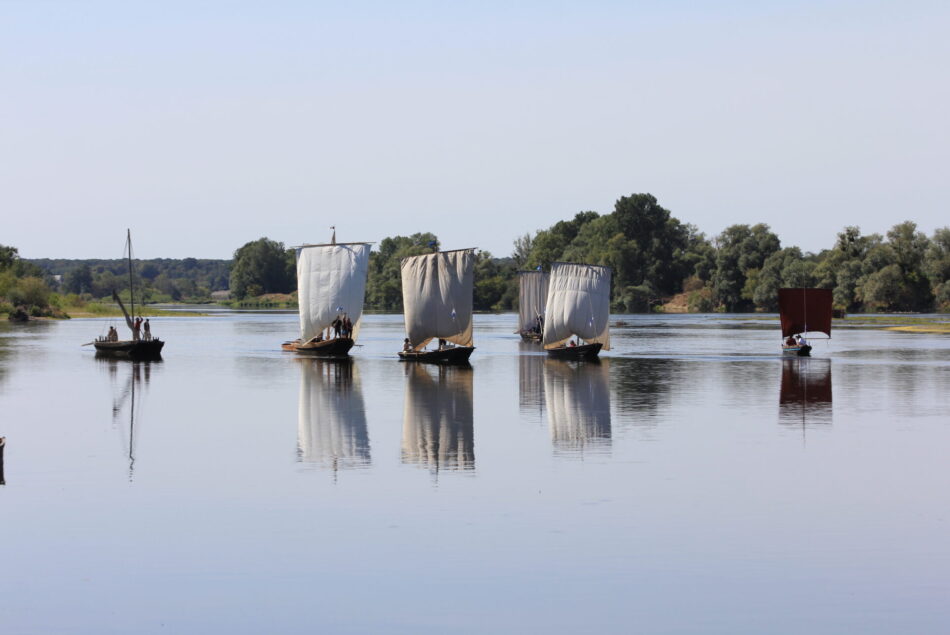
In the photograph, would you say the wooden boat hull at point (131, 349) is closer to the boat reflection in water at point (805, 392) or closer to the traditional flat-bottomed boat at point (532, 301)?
the traditional flat-bottomed boat at point (532, 301)

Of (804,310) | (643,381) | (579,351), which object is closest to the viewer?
(643,381)

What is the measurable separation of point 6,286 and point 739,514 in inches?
6839

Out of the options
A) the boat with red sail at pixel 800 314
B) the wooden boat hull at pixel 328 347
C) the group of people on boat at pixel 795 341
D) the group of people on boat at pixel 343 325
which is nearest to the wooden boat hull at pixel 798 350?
the boat with red sail at pixel 800 314

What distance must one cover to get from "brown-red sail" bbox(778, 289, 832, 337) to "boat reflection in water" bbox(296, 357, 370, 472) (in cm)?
3781

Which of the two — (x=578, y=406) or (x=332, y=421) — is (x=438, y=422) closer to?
(x=332, y=421)

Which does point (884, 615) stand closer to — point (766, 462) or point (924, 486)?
point (924, 486)

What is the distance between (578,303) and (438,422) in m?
46.4

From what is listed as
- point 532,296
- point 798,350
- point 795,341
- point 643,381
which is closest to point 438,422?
point 643,381

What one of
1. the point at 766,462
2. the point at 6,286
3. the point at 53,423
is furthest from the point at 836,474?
the point at 6,286

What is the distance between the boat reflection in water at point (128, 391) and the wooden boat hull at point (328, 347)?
12050mm

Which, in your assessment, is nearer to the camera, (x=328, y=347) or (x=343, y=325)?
(x=328, y=347)

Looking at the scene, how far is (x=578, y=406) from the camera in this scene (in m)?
53.6

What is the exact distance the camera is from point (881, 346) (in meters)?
110

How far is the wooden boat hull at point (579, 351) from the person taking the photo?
292ft
